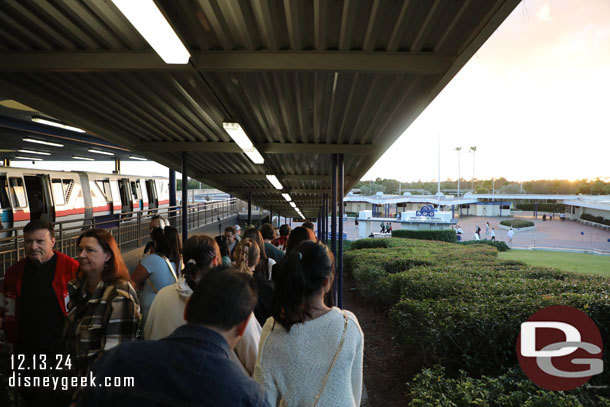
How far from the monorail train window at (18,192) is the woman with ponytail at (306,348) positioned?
1429 centimetres

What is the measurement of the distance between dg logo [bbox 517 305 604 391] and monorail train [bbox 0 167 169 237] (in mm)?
8270

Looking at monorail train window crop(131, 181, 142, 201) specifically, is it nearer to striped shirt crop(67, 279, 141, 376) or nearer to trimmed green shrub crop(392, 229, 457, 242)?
trimmed green shrub crop(392, 229, 457, 242)

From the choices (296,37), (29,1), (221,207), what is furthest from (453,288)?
(221,207)

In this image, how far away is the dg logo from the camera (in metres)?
4.20

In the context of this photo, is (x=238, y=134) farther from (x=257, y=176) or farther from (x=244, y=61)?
(x=257, y=176)

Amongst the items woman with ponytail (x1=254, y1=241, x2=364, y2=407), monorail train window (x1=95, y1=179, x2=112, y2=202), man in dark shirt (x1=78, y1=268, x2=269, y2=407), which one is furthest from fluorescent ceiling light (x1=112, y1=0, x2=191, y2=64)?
monorail train window (x1=95, y1=179, x2=112, y2=202)

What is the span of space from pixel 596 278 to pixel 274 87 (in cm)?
706

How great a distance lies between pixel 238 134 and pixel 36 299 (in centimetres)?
436

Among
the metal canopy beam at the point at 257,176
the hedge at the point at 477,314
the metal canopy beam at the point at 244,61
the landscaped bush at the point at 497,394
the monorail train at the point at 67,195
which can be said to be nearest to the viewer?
the landscaped bush at the point at 497,394

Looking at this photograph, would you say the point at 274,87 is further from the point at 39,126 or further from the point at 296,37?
the point at 39,126

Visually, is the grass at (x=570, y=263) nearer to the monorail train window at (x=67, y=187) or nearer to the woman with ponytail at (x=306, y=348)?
the woman with ponytail at (x=306, y=348)

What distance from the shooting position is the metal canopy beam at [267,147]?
8.34 metres

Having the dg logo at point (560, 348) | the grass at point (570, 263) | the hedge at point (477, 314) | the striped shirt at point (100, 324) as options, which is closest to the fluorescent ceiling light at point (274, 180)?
the hedge at point (477, 314)

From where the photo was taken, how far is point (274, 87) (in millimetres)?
5531
